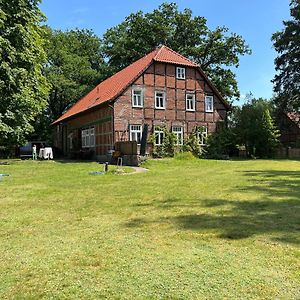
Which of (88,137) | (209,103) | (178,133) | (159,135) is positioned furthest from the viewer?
(88,137)

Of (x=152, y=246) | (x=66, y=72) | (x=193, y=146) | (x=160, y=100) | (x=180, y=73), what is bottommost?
(x=152, y=246)

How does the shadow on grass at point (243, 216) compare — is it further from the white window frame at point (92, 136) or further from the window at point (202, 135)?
the white window frame at point (92, 136)

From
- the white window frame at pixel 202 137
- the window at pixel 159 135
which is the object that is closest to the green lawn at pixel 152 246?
the window at pixel 159 135

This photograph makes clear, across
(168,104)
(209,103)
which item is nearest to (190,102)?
(209,103)

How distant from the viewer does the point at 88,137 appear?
106ft

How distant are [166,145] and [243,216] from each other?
21.3 m

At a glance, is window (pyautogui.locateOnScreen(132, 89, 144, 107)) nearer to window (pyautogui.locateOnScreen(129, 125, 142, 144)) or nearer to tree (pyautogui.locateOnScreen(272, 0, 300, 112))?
window (pyautogui.locateOnScreen(129, 125, 142, 144))

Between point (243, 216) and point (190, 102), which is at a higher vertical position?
point (190, 102)

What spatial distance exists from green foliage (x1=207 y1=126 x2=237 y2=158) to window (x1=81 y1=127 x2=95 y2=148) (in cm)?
981

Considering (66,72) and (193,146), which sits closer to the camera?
(193,146)

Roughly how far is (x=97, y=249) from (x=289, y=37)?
39473 mm

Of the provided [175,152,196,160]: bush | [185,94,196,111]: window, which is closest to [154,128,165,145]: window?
[175,152,196,160]: bush

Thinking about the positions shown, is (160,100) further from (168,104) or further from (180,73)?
(180,73)

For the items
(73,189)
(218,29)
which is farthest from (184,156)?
(218,29)
